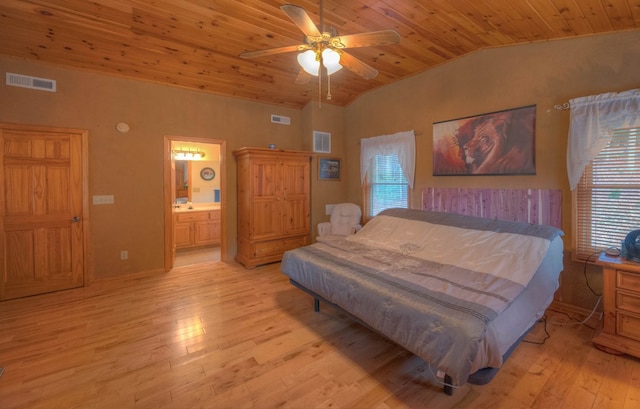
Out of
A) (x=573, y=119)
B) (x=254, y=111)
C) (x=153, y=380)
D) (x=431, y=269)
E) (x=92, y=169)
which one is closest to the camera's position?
(x=153, y=380)

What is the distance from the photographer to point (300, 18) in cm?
173

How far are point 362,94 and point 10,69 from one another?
4.76 m

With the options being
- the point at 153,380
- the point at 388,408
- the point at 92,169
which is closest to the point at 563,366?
the point at 388,408

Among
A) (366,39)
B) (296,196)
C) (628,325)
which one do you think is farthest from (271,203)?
(628,325)

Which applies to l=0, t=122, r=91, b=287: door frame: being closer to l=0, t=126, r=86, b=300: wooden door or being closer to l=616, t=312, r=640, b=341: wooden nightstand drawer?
l=0, t=126, r=86, b=300: wooden door

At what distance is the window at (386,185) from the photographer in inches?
176

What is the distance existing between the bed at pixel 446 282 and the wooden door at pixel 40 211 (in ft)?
9.73

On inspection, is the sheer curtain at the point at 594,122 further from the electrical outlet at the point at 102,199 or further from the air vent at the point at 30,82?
the air vent at the point at 30,82

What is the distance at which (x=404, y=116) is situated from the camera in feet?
14.1

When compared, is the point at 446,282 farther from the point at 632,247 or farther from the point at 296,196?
the point at 296,196

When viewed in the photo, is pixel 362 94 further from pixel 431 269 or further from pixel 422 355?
pixel 422 355

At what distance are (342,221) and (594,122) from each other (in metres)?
3.36

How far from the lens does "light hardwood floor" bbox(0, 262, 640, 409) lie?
1.75 meters

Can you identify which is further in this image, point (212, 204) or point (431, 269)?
point (212, 204)
